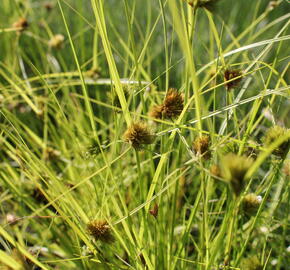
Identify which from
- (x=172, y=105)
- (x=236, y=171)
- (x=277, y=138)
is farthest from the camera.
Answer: (x=172, y=105)

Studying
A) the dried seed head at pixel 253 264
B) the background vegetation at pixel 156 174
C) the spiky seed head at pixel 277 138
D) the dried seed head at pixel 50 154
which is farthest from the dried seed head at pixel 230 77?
the dried seed head at pixel 50 154

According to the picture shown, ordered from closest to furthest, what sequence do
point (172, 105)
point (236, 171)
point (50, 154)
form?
1. point (236, 171)
2. point (172, 105)
3. point (50, 154)

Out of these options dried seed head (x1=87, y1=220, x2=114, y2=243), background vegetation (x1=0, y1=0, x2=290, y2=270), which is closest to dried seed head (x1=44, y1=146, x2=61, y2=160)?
background vegetation (x1=0, y1=0, x2=290, y2=270)

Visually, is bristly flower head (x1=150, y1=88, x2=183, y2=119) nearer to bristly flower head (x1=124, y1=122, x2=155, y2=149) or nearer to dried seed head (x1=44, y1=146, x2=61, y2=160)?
bristly flower head (x1=124, y1=122, x2=155, y2=149)

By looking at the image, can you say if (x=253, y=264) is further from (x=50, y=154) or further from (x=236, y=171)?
(x=50, y=154)

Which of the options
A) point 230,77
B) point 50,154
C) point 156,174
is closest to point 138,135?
point 156,174

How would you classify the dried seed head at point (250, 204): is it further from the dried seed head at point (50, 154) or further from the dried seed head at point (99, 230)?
the dried seed head at point (50, 154)
